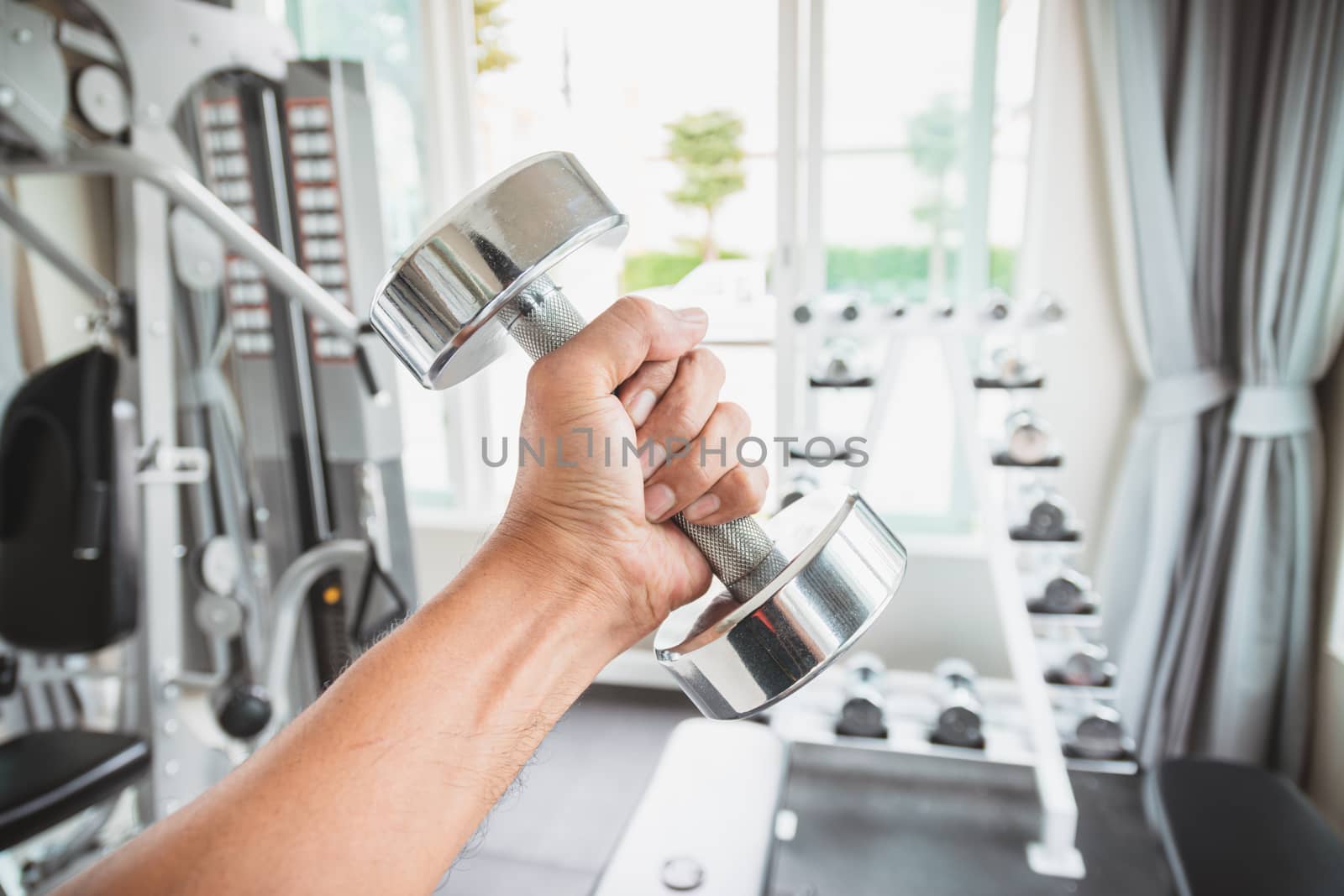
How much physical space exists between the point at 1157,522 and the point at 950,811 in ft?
3.19

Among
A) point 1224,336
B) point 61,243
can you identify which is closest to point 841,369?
point 1224,336

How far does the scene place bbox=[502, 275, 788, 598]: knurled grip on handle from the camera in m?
0.57

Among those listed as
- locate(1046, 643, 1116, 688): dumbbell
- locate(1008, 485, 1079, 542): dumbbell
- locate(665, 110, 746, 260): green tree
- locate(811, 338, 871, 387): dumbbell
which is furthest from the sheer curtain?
locate(665, 110, 746, 260): green tree

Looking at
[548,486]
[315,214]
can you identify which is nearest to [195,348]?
[315,214]

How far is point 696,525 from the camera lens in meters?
0.63

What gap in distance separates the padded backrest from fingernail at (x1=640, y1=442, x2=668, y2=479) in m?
1.50

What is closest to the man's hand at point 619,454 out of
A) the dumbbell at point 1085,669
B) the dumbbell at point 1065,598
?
the dumbbell at point 1065,598

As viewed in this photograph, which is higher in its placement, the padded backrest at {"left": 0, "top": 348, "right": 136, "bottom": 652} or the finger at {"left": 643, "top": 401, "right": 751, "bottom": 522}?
the finger at {"left": 643, "top": 401, "right": 751, "bottom": 522}

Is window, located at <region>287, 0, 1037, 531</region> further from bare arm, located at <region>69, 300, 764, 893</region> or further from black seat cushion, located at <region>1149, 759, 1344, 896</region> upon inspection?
bare arm, located at <region>69, 300, 764, 893</region>

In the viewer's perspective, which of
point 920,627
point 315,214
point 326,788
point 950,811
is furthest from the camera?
point 920,627

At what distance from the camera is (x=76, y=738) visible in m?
1.58

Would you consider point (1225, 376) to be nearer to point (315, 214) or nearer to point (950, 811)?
point (950, 811)

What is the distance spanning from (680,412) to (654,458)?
0.14ft

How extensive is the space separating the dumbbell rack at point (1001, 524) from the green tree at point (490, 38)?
1.63m
